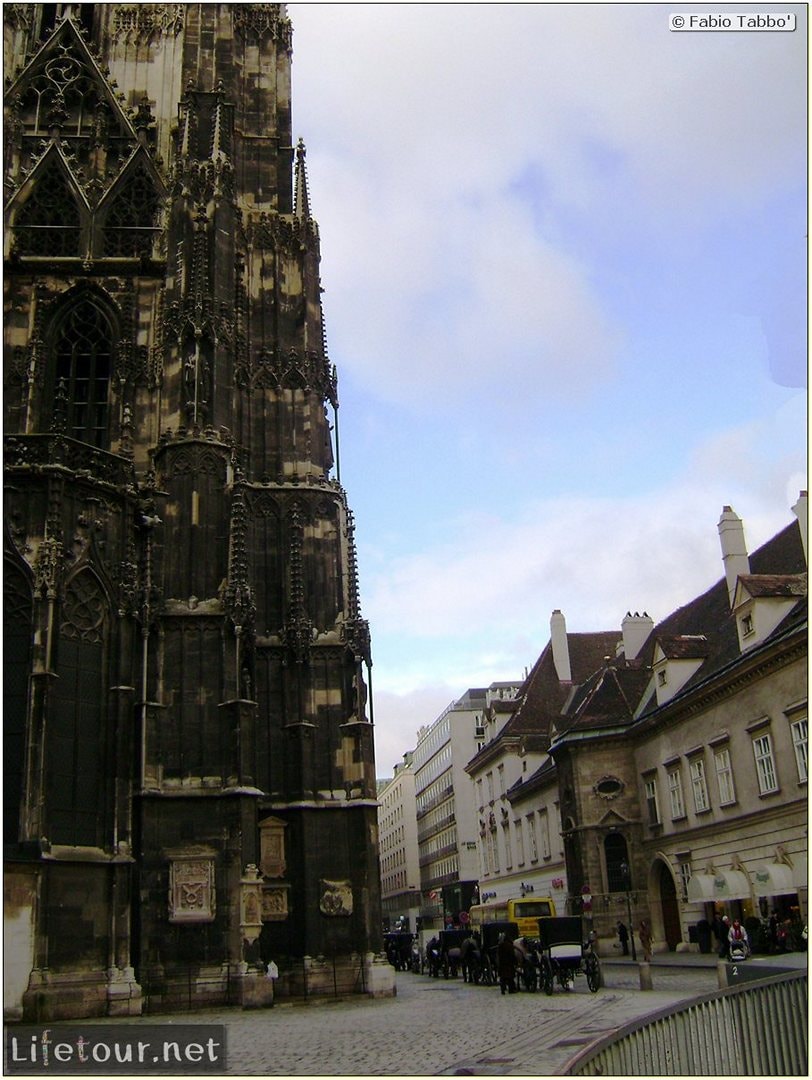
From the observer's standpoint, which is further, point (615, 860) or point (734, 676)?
point (615, 860)

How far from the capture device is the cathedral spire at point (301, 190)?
1192 inches

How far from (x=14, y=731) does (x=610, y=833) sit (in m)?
24.1

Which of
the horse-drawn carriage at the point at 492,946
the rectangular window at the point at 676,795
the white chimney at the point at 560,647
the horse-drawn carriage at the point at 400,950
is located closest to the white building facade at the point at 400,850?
the white chimney at the point at 560,647

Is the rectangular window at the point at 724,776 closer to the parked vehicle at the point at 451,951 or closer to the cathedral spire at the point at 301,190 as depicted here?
the parked vehicle at the point at 451,951

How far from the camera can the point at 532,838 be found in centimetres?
4931

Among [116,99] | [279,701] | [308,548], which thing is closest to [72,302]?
[116,99]

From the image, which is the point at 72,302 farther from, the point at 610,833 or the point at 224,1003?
the point at 610,833

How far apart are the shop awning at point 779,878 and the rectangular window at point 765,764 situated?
1880 millimetres

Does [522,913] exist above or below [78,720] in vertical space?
below

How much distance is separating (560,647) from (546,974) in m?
33.4

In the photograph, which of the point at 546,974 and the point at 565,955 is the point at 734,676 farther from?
the point at 546,974

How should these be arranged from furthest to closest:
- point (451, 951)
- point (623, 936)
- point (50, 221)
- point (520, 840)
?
point (520, 840) → point (623, 936) → point (451, 951) → point (50, 221)

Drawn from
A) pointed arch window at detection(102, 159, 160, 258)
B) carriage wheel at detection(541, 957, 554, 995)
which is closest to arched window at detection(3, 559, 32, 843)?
carriage wheel at detection(541, 957, 554, 995)

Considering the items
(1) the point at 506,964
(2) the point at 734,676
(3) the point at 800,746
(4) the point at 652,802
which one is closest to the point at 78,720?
(1) the point at 506,964
